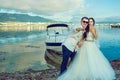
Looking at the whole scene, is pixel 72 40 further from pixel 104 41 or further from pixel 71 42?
pixel 104 41

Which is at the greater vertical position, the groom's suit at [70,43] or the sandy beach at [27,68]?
the groom's suit at [70,43]

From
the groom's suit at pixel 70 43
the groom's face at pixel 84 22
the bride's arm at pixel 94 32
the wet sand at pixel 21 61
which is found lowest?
the wet sand at pixel 21 61

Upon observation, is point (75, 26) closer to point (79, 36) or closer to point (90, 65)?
point (79, 36)

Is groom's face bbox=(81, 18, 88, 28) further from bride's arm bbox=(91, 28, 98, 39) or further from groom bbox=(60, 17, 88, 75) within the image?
bride's arm bbox=(91, 28, 98, 39)

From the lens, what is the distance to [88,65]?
10.3m

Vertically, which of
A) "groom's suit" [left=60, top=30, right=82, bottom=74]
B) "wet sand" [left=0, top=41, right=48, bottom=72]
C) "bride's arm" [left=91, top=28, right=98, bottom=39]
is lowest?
"wet sand" [left=0, top=41, right=48, bottom=72]

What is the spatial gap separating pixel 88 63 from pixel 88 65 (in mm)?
75

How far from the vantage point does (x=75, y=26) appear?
10242mm

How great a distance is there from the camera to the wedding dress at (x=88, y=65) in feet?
33.8

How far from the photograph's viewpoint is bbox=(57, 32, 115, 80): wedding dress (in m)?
10.3

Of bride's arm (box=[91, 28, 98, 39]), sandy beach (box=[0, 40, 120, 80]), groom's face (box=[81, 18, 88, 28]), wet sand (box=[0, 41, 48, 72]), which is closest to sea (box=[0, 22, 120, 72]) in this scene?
bride's arm (box=[91, 28, 98, 39])

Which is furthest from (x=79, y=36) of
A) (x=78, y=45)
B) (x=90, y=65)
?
(x=90, y=65)

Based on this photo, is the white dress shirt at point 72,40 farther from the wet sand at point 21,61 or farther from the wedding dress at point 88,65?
the wet sand at point 21,61

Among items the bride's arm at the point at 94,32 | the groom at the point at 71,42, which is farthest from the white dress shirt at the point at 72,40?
the bride's arm at the point at 94,32
